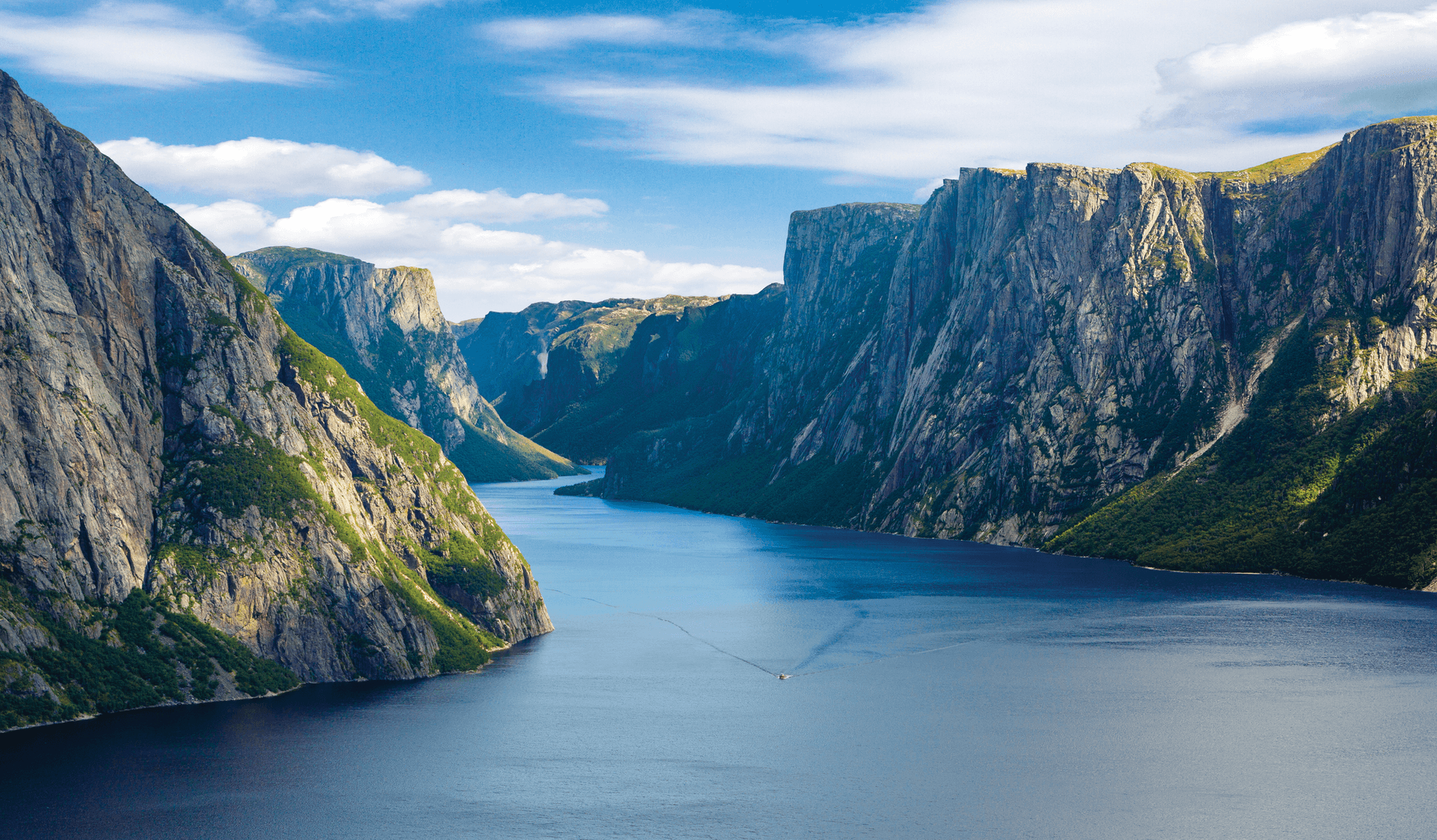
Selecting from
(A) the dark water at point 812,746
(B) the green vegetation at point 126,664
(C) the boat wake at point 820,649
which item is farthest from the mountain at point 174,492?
(C) the boat wake at point 820,649

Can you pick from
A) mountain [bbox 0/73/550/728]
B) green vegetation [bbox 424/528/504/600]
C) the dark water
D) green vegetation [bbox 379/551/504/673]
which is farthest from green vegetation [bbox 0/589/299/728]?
green vegetation [bbox 424/528/504/600]

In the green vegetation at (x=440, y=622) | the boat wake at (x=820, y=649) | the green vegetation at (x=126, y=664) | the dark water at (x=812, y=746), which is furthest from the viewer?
the boat wake at (x=820, y=649)

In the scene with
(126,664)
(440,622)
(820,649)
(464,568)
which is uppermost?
(464,568)

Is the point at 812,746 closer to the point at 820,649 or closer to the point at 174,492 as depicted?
the point at 820,649

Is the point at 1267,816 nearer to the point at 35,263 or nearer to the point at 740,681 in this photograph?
the point at 740,681

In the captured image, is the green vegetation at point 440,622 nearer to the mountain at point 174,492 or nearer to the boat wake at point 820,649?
the mountain at point 174,492

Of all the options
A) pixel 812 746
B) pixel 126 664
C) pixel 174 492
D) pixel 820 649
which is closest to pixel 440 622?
pixel 174 492

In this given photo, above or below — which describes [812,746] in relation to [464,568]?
below
